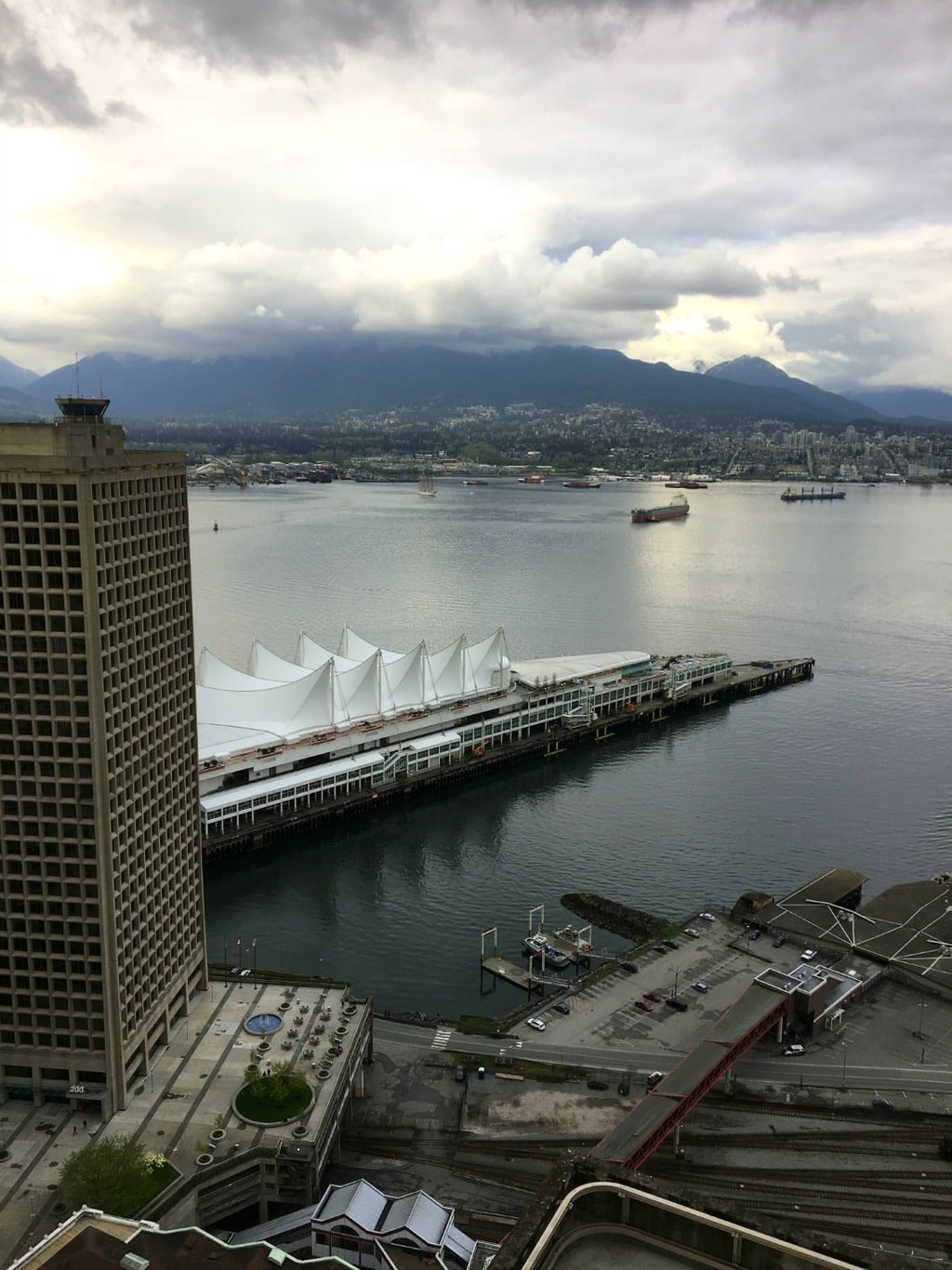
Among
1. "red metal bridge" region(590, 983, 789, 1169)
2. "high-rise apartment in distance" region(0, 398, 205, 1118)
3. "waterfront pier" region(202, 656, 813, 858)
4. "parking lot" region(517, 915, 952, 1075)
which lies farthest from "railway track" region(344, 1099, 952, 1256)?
"waterfront pier" region(202, 656, 813, 858)

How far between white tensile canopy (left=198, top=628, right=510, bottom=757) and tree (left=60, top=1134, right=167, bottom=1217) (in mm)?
24158

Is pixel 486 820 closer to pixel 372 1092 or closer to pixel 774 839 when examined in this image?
pixel 774 839

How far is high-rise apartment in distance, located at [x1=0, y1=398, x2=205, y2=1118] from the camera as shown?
20781mm

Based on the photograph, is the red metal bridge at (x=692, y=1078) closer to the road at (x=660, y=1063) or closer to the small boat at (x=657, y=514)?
the road at (x=660, y=1063)

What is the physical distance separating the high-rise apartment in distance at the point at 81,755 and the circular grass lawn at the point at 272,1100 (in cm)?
283

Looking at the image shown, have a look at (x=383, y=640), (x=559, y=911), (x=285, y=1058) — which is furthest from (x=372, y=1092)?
(x=383, y=640)

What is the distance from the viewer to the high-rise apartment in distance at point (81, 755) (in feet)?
68.2

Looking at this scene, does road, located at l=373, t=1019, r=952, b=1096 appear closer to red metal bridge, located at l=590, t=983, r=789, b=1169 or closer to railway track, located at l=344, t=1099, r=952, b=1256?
red metal bridge, located at l=590, t=983, r=789, b=1169

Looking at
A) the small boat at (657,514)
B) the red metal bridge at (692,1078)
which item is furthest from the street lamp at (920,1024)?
the small boat at (657,514)

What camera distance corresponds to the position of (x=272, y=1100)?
21906 millimetres

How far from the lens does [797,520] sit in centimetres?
17725

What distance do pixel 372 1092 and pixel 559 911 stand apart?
13.0 m

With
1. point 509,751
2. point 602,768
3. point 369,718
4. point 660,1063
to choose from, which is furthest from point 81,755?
point 602,768

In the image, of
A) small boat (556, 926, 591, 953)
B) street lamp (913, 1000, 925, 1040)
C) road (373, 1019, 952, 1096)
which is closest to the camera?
road (373, 1019, 952, 1096)
